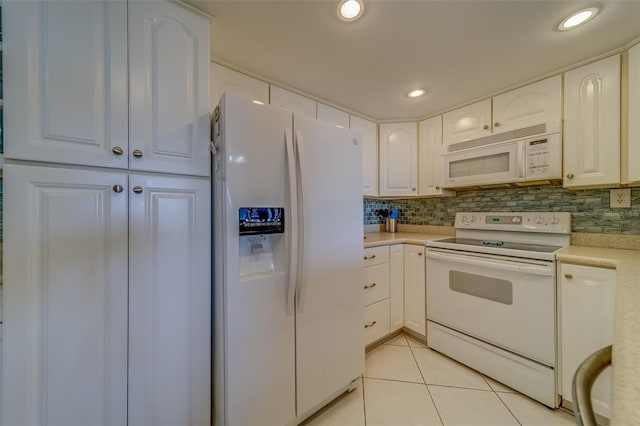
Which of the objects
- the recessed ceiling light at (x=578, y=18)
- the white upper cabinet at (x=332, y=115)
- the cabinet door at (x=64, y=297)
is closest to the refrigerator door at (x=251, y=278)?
the cabinet door at (x=64, y=297)

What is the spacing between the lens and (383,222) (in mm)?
2961

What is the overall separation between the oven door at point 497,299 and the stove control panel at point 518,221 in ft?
1.82

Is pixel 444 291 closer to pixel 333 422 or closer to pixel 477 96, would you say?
pixel 333 422

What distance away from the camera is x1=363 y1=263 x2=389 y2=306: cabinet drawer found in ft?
6.23

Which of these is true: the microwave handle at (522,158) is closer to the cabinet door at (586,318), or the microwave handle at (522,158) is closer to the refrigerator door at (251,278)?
the cabinet door at (586,318)

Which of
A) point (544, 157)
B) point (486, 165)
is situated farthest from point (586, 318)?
point (486, 165)

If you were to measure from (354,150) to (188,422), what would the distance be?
1683 mm

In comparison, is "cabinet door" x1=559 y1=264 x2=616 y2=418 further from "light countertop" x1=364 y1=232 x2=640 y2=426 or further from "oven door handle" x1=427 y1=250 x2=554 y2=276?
"light countertop" x1=364 y1=232 x2=640 y2=426

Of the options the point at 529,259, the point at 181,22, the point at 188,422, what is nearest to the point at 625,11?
the point at 529,259

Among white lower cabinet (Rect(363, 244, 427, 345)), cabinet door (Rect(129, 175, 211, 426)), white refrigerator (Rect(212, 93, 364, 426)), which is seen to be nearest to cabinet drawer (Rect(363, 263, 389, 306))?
white lower cabinet (Rect(363, 244, 427, 345))

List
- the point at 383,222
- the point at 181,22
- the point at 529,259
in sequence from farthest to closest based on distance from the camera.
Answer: the point at 383,222, the point at 529,259, the point at 181,22

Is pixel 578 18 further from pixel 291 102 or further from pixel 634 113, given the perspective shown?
pixel 291 102

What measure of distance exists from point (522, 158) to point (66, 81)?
265 cm

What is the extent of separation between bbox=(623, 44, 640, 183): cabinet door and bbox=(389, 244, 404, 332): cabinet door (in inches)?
58.0
